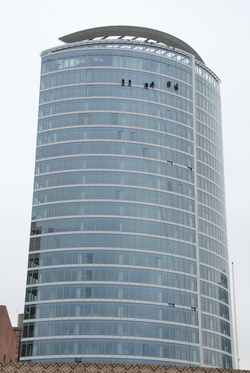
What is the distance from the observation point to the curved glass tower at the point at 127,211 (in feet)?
501

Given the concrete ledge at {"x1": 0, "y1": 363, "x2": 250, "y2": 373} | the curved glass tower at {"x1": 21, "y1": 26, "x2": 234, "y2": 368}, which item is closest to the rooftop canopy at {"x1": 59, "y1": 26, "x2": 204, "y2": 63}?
the curved glass tower at {"x1": 21, "y1": 26, "x2": 234, "y2": 368}

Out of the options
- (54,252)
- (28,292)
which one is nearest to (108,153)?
(54,252)

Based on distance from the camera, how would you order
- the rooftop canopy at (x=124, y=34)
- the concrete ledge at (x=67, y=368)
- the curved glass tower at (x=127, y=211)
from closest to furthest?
the concrete ledge at (x=67, y=368) < the curved glass tower at (x=127, y=211) < the rooftop canopy at (x=124, y=34)

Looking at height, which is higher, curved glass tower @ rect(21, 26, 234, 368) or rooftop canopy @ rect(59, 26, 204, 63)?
rooftop canopy @ rect(59, 26, 204, 63)

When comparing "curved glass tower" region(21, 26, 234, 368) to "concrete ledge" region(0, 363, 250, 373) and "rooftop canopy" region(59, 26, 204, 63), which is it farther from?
"concrete ledge" region(0, 363, 250, 373)

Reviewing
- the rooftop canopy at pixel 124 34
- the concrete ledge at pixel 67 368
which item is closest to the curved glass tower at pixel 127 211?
the rooftop canopy at pixel 124 34

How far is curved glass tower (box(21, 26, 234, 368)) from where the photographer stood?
6009 inches

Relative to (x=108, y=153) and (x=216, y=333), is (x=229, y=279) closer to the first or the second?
(x=216, y=333)

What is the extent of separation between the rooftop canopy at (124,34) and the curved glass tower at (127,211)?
35cm

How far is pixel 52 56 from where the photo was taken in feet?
578

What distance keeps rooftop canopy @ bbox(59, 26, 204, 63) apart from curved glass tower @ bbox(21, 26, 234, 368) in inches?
13.6

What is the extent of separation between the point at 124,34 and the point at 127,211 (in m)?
45.6

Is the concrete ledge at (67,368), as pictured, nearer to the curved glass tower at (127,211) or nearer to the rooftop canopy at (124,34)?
the curved glass tower at (127,211)

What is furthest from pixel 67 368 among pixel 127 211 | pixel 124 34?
pixel 124 34
